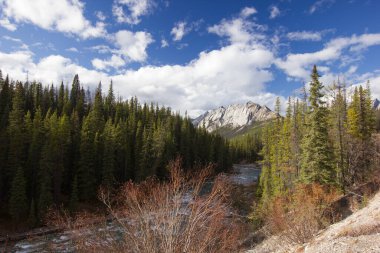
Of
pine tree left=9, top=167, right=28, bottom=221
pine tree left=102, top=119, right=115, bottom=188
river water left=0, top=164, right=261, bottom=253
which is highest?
pine tree left=102, top=119, right=115, bottom=188

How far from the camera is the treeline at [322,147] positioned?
2927cm

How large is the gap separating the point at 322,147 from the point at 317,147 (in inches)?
17.9

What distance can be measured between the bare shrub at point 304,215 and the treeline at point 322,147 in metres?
1.86

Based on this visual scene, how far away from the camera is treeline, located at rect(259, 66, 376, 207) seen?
96.0ft

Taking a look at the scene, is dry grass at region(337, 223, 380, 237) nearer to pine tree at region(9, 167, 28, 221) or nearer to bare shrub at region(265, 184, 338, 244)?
bare shrub at region(265, 184, 338, 244)

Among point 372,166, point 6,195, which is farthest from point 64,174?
point 372,166

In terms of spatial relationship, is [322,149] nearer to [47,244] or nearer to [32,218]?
[47,244]

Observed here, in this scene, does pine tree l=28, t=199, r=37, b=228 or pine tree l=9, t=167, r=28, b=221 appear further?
pine tree l=9, t=167, r=28, b=221

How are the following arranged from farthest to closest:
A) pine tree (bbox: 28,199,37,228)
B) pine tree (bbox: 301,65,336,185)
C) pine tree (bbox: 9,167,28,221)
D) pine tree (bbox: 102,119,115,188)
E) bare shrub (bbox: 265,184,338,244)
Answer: pine tree (bbox: 102,119,115,188), pine tree (bbox: 9,167,28,221), pine tree (bbox: 28,199,37,228), pine tree (bbox: 301,65,336,185), bare shrub (bbox: 265,184,338,244)

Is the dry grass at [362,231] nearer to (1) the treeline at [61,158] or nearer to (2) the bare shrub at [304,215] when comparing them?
(2) the bare shrub at [304,215]

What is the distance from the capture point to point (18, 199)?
39.5m

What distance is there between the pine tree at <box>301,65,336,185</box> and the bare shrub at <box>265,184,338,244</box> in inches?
48.0

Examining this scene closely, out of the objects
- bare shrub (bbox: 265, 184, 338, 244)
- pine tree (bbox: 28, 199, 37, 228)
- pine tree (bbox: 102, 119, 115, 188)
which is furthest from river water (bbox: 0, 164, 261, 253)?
pine tree (bbox: 102, 119, 115, 188)

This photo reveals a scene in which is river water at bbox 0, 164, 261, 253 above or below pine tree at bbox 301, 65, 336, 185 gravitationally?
below
